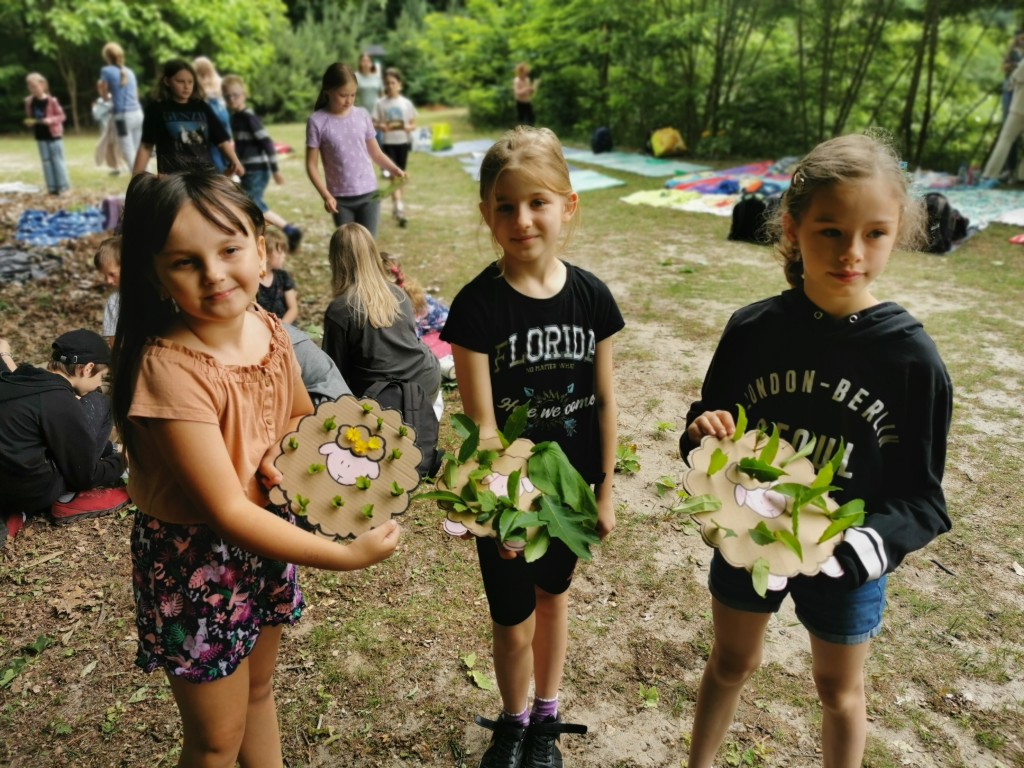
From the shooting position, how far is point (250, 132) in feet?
22.6

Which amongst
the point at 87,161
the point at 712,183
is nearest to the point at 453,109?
the point at 87,161

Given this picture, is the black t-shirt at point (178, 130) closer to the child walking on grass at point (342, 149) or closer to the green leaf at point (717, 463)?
the child walking on grass at point (342, 149)

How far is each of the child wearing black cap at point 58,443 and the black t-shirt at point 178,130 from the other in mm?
2505

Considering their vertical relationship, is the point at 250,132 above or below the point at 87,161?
above

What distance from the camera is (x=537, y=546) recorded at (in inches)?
55.1

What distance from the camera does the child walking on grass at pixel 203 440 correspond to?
4.11 ft

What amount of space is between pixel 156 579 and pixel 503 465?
720 millimetres

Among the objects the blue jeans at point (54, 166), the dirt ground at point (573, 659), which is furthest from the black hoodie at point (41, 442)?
the blue jeans at point (54, 166)

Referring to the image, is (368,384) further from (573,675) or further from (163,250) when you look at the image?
(163,250)

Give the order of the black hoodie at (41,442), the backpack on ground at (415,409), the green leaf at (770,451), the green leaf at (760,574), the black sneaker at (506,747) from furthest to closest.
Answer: the backpack on ground at (415,409), the black hoodie at (41,442), the black sneaker at (506,747), the green leaf at (770,451), the green leaf at (760,574)

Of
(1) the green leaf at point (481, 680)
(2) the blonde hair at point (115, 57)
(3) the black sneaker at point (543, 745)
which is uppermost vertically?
(2) the blonde hair at point (115, 57)

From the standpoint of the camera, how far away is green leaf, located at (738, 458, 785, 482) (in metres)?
1.37

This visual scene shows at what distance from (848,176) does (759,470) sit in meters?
0.60

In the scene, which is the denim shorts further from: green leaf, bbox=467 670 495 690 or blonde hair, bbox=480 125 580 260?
green leaf, bbox=467 670 495 690
